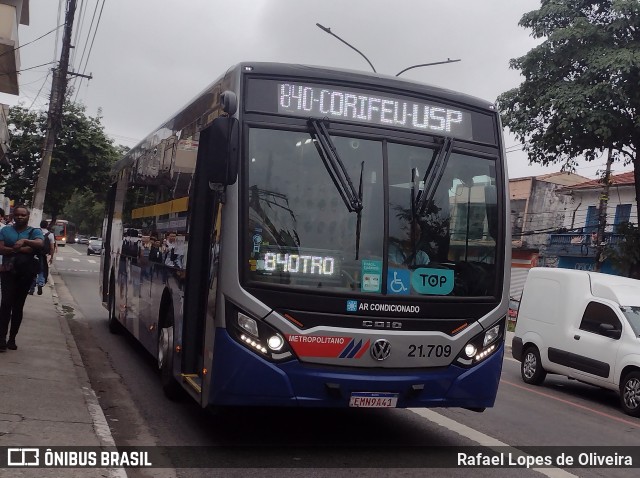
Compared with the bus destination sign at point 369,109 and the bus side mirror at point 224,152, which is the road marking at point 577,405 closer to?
the bus destination sign at point 369,109

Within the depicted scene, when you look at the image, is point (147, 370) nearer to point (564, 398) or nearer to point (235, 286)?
point (235, 286)

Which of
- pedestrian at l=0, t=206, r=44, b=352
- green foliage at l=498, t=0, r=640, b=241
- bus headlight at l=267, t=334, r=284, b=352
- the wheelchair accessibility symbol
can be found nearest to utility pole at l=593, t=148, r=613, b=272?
green foliage at l=498, t=0, r=640, b=241

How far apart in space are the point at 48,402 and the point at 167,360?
1332 mm

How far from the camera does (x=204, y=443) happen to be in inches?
262

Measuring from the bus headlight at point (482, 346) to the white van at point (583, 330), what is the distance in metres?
5.61

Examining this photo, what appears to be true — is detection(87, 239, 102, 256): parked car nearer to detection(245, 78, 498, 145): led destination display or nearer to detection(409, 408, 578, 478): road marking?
detection(409, 408, 578, 478): road marking

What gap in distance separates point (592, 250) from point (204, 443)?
3250 cm

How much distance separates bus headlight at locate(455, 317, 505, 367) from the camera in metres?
6.48

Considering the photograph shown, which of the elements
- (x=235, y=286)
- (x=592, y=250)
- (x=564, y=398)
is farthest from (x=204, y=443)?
(x=592, y=250)

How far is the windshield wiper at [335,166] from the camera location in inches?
242

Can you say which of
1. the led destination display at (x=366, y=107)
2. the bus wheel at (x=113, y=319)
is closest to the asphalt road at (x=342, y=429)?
the bus wheel at (x=113, y=319)

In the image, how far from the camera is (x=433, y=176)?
255 inches

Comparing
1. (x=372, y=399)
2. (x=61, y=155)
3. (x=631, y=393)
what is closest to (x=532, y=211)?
(x=61, y=155)

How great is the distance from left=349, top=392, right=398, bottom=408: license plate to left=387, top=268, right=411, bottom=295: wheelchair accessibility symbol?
84 centimetres
